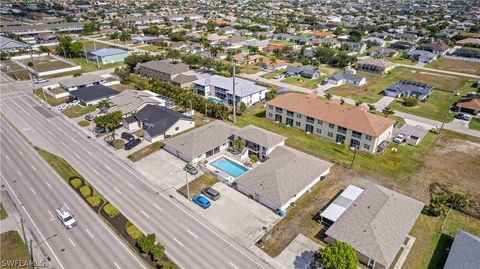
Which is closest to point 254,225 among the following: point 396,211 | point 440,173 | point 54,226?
point 396,211

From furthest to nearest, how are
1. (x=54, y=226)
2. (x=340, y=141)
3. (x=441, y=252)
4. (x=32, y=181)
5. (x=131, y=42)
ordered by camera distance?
(x=131, y=42) < (x=340, y=141) < (x=32, y=181) < (x=54, y=226) < (x=441, y=252)

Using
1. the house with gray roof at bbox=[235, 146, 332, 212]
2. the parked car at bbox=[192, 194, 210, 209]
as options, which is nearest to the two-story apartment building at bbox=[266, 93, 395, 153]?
the house with gray roof at bbox=[235, 146, 332, 212]

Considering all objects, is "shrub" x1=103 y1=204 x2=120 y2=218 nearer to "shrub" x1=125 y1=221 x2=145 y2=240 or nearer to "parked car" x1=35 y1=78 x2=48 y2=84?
"shrub" x1=125 y1=221 x2=145 y2=240

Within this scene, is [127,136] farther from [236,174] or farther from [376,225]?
[376,225]

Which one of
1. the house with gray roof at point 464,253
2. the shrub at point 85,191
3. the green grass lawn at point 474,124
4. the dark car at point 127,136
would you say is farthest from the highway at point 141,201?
the green grass lawn at point 474,124

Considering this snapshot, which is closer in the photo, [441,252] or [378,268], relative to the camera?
[378,268]

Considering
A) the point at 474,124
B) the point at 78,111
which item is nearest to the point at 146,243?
the point at 78,111

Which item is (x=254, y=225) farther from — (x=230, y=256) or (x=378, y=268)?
(x=378, y=268)
